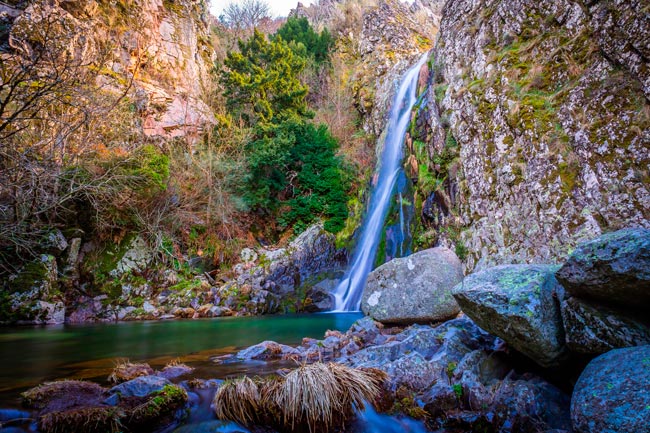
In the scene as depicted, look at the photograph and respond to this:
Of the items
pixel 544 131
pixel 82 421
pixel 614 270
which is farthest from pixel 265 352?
pixel 544 131

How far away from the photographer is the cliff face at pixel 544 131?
7.38 m

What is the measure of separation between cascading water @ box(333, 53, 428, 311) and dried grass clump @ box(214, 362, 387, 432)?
878 centimetres

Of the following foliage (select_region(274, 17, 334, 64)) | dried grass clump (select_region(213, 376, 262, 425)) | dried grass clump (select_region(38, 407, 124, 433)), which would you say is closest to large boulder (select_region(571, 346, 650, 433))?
dried grass clump (select_region(213, 376, 262, 425))

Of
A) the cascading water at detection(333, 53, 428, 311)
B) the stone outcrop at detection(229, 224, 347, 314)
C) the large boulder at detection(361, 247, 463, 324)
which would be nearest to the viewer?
the large boulder at detection(361, 247, 463, 324)

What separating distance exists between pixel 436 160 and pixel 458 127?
3.82 feet

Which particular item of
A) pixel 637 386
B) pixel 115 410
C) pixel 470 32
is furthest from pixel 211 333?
pixel 470 32

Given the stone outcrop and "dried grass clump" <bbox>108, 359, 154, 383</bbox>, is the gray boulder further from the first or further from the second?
the stone outcrop

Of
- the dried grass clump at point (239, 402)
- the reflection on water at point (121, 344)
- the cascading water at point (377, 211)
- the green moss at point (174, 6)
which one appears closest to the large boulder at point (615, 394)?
the dried grass clump at point (239, 402)

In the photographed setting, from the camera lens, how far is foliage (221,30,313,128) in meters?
19.0

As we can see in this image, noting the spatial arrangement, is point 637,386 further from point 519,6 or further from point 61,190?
point 61,190

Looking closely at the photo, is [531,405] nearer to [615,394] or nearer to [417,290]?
[615,394]

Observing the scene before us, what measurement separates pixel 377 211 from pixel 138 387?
1079 cm

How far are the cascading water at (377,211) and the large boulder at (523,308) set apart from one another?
8683 mm

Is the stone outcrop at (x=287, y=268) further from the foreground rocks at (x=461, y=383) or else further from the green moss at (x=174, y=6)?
the green moss at (x=174, y=6)
